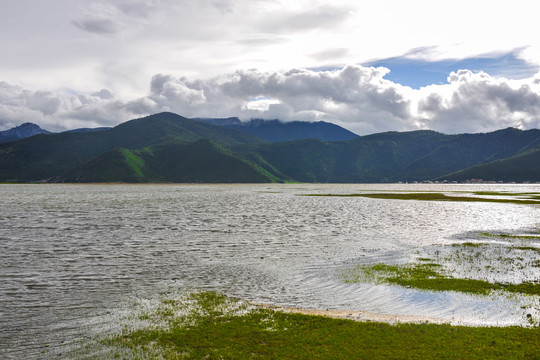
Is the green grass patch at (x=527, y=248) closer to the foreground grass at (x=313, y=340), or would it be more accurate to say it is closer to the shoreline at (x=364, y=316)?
the foreground grass at (x=313, y=340)

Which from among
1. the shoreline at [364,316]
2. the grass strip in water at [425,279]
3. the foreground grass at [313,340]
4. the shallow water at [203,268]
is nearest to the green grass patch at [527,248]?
the shallow water at [203,268]

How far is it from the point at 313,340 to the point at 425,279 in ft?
53.6

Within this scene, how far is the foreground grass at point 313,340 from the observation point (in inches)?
637

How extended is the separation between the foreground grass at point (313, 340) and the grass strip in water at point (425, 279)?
857 cm

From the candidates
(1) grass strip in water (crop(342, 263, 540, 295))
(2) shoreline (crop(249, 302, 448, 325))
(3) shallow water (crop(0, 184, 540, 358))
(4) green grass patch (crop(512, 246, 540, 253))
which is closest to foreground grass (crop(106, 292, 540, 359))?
(2) shoreline (crop(249, 302, 448, 325))

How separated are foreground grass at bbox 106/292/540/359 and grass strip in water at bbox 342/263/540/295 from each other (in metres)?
8.57

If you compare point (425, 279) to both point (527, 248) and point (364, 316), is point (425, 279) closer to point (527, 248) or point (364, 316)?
point (364, 316)

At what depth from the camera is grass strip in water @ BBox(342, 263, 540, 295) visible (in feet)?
88.4

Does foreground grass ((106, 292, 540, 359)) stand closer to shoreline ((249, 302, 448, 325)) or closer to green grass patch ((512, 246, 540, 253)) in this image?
shoreline ((249, 302, 448, 325))

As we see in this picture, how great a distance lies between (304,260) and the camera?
3812cm

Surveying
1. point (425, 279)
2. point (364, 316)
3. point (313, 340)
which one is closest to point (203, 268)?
point (364, 316)

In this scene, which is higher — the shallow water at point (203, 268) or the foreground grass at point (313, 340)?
the foreground grass at point (313, 340)

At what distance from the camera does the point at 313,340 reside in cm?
1766

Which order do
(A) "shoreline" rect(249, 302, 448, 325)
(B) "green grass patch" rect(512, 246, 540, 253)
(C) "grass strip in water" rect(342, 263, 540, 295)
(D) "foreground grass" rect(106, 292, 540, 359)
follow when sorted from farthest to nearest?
(B) "green grass patch" rect(512, 246, 540, 253)
(C) "grass strip in water" rect(342, 263, 540, 295)
(A) "shoreline" rect(249, 302, 448, 325)
(D) "foreground grass" rect(106, 292, 540, 359)
